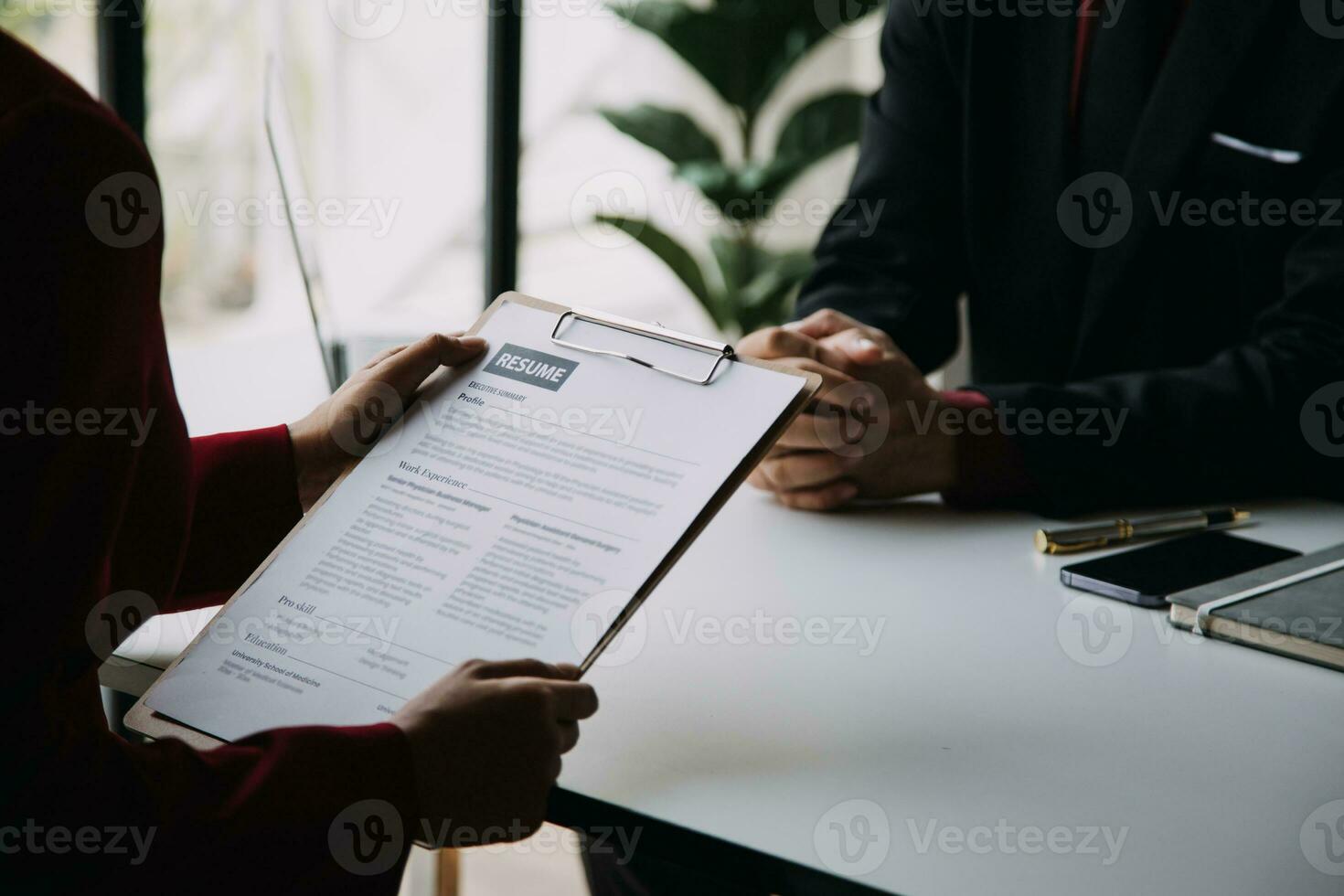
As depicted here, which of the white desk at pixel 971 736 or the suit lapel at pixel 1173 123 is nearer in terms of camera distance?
the white desk at pixel 971 736

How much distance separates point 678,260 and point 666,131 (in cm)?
34

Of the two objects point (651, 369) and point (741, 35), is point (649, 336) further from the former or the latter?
point (741, 35)

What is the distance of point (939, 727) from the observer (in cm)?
69

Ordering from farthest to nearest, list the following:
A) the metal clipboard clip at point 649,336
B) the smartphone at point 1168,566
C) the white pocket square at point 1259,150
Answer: the white pocket square at point 1259,150 < the smartphone at point 1168,566 < the metal clipboard clip at point 649,336

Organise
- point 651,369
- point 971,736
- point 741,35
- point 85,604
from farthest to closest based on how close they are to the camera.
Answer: point 741,35
point 651,369
point 971,736
point 85,604

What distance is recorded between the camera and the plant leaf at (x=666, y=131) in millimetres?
3148

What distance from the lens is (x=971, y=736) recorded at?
68 cm

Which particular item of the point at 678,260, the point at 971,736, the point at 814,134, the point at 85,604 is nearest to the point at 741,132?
the point at 814,134

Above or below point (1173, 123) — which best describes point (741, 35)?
above

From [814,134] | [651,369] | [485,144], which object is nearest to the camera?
[651,369]

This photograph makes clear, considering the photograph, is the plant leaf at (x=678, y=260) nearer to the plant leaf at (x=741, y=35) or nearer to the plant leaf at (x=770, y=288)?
the plant leaf at (x=770, y=288)

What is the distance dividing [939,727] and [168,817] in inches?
16.0

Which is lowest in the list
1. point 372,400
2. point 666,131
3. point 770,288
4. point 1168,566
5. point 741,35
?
point 770,288

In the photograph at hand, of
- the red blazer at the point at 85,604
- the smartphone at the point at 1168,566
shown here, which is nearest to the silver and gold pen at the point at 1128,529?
the smartphone at the point at 1168,566
